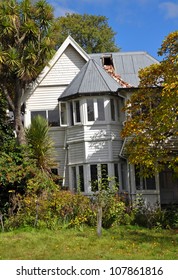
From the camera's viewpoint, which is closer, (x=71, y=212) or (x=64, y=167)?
(x=71, y=212)

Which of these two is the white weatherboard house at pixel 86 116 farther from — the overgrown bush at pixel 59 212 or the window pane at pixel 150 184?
the overgrown bush at pixel 59 212

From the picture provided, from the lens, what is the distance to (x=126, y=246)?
13242mm

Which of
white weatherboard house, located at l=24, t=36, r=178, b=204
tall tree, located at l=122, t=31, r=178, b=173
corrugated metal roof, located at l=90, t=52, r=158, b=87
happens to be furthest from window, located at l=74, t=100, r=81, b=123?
tall tree, located at l=122, t=31, r=178, b=173

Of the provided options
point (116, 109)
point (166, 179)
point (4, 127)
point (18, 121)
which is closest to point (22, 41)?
point (18, 121)

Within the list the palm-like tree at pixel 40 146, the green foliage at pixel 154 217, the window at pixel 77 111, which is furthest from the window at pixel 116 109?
the green foliage at pixel 154 217

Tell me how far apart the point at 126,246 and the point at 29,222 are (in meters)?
5.36

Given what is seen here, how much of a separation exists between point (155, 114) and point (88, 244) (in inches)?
Answer: 237

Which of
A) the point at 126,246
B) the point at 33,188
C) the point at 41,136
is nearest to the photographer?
the point at 126,246

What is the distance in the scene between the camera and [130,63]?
2644 centimetres

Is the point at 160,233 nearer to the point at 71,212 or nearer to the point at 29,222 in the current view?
the point at 71,212

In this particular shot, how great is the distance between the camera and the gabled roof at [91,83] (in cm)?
2244

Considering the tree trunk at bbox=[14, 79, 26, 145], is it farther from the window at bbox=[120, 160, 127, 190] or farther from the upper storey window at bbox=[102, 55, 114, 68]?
the upper storey window at bbox=[102, 55, 114, 68]

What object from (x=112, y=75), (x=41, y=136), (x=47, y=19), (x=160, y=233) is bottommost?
(x=160, y=233)

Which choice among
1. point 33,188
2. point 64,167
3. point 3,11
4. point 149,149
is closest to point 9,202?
point 33,188
